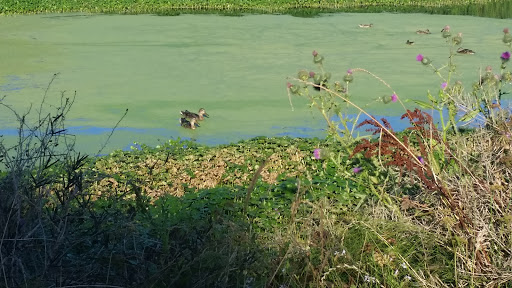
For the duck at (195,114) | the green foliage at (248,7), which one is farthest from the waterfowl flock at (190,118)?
the green foliage at (248,7)

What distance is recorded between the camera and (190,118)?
323 inches

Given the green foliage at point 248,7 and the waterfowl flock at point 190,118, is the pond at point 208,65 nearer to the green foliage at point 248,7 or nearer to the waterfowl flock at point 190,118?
the waterfowl flock at point 190,118

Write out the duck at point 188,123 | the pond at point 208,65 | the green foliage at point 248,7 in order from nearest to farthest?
the duck at point 188,123, the pond at point 208,65, the green foliage at point 248,7

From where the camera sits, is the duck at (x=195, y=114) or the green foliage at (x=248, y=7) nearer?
the duck at (x=195, y=114)

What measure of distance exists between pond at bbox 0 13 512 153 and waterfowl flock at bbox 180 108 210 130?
3.2 inches

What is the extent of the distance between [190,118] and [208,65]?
3679 millimetres

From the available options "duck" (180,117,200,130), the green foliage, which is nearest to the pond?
"duck" (180,117,200,130)

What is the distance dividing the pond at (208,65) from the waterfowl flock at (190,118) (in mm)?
80

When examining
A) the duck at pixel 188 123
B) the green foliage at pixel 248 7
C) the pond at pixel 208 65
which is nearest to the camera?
the duck at pixel 188 123

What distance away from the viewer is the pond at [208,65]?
28.2 ft

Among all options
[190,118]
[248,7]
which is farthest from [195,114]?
[248,7]

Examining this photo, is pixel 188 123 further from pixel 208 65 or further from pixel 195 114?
pixel 208 65

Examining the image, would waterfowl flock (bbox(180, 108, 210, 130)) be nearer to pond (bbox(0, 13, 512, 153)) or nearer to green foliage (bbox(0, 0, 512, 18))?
pond (bbox(0, 13, 512, 153))

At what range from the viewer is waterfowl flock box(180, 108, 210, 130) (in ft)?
26.8
